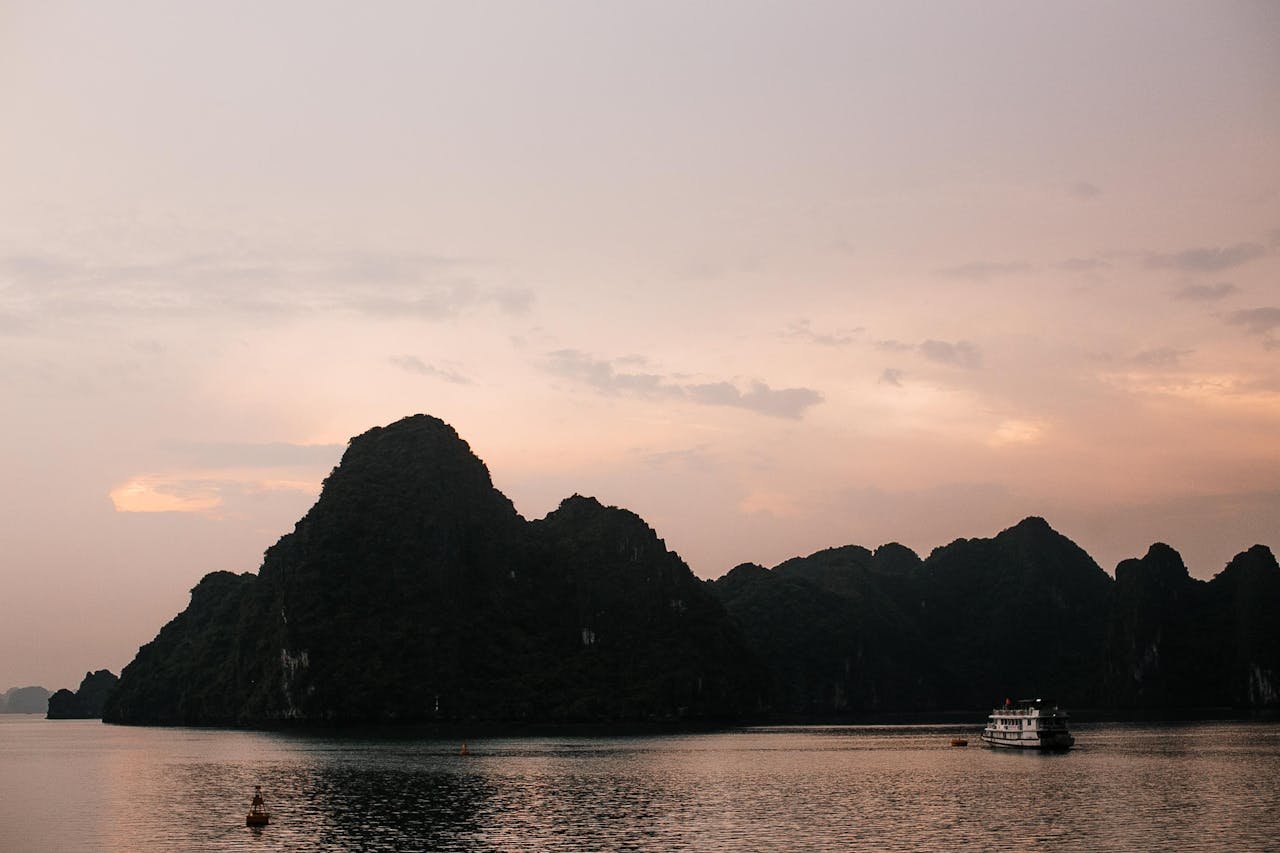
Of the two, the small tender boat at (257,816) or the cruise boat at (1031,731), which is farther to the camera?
the cruise boat at (1031,731)

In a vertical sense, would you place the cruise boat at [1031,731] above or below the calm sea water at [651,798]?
above

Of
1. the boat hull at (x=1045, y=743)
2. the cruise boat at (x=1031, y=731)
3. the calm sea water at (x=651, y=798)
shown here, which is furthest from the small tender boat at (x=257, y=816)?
the boat hull at (x=1045, y=743)

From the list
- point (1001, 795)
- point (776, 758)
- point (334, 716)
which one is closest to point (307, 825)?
point (1001, 795)

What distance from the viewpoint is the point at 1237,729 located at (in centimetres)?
16938

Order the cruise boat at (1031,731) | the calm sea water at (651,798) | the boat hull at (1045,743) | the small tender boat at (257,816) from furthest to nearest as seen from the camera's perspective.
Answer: the cruise boat at (1031,731) < the boat hull at (1045,743) < the small tender boat at (257,816) < the calm sea water at (651,798)

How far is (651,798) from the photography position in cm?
7744

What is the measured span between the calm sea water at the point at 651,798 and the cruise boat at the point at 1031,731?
2.44 meters

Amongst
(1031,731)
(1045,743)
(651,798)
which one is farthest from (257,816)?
(1031,731)

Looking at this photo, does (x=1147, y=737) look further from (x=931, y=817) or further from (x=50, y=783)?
(x=50, y=783)

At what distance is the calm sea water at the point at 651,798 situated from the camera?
58.8m

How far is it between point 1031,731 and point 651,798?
198ft

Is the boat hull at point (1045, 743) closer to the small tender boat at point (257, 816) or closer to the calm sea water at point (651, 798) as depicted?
the calm sea water at point (651, 798)

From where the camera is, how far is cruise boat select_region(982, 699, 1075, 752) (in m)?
122

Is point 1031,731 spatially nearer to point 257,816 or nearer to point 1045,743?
point 1045,743
